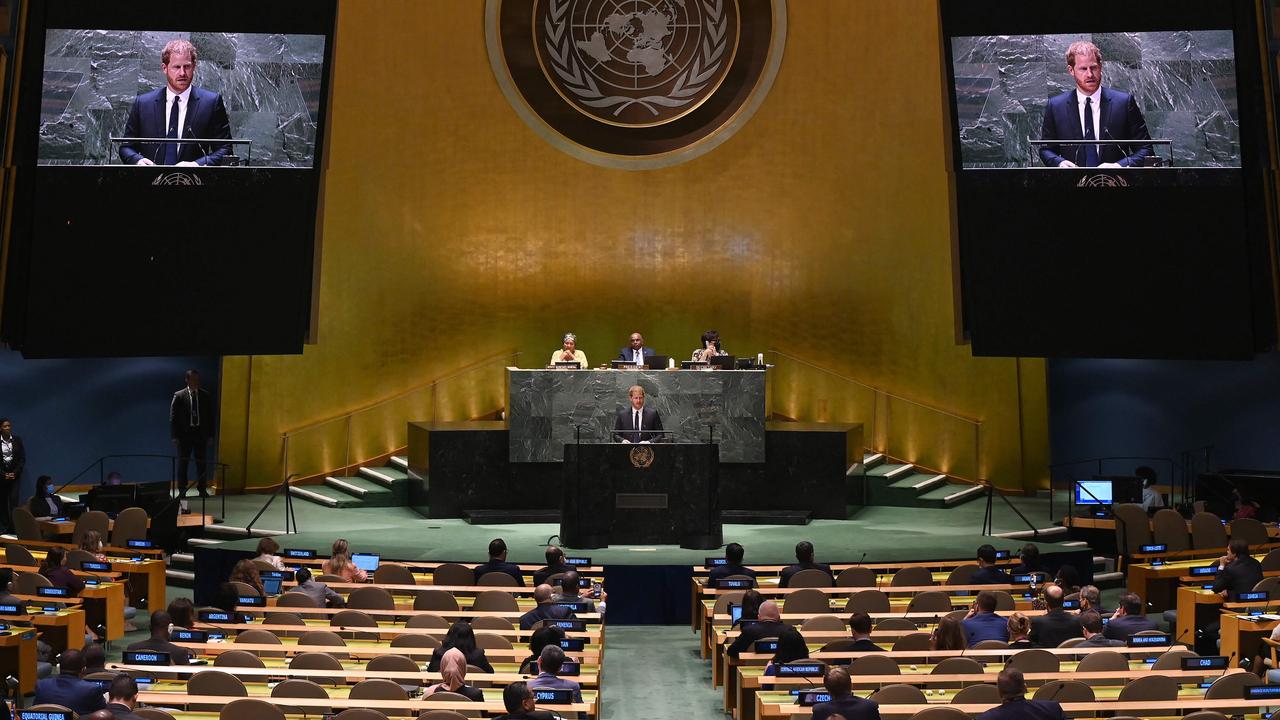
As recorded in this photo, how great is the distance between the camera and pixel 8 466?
16.1m

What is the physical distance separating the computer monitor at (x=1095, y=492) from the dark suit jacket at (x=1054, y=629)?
6.05 metres

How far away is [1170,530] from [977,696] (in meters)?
7.84

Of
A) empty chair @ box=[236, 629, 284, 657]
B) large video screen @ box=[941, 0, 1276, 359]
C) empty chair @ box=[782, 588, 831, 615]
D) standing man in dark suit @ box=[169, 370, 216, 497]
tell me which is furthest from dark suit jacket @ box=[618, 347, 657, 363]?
empty chair @ box=[236, 629, 284, 657]

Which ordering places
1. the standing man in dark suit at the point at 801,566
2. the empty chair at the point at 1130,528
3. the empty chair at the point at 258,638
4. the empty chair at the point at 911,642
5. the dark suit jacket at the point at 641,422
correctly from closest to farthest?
1. the empty chair at the point at 258,638
2. the empty chair at the point at 911,642
3. the standing man in dark suit at the point at 801,566
4. the empty chair at the point at 1130,528
5. the dark suit jacket at the point at 641,422

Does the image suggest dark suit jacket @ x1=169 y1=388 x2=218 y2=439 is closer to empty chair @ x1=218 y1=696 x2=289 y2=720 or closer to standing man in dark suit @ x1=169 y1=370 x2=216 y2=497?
standing man in dark suit @ x1=169 y1=370 x2=216 y2=497

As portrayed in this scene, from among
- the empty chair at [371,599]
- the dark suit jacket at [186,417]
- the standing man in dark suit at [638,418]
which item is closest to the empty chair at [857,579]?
the empty chair at [371,599]

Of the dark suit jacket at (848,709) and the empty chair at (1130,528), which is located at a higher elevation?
the empty chair at (1130,528)

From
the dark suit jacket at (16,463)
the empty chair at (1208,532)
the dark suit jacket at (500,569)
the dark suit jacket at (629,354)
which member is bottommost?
the dark suit jacket at (500,569)

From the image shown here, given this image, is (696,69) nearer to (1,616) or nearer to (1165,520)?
(1165,520)

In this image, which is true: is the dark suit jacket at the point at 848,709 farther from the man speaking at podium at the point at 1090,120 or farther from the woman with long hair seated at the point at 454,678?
the man speaking at podium at the point at 1090,120

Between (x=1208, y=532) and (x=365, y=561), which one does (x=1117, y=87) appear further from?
(x=365, y=561)

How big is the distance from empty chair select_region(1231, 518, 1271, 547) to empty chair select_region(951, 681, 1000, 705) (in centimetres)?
782

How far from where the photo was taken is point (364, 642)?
953 cm

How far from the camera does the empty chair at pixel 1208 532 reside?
46.4 feet
